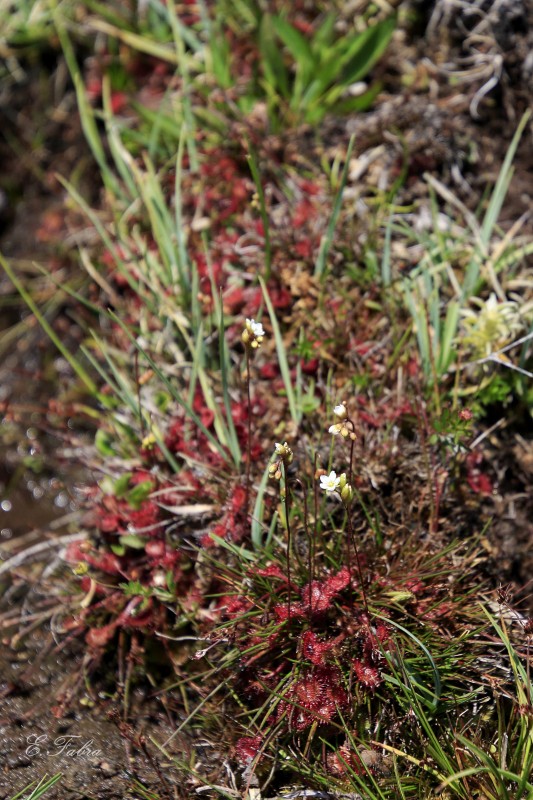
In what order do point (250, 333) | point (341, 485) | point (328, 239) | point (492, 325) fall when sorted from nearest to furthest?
point (341, 485) → point (250, 333) → point (492, 325) → point (328, 239)

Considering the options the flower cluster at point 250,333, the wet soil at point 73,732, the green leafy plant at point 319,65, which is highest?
the green leafy plant at point 319,65

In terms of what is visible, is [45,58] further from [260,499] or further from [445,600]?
[445,600]

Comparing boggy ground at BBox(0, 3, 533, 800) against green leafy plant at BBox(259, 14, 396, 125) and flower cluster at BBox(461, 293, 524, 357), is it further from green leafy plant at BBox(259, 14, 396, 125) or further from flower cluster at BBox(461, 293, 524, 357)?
flower cluster at BBox(461, 293, 524, 357)

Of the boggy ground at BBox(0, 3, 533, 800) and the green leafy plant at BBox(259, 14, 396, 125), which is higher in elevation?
the green leafy plant at BBox(259, 14, 396, 125)

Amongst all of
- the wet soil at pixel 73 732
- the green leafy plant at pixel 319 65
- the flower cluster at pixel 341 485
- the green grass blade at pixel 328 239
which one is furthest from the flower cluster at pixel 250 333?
the green leafy plant at pixel 319 65

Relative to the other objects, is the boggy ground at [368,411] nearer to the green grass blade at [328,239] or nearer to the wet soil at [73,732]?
the wet soil at [73,732]

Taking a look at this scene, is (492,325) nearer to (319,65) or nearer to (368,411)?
(368,411)

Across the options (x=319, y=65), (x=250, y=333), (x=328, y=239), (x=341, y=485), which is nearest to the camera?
(x=341, y=485)

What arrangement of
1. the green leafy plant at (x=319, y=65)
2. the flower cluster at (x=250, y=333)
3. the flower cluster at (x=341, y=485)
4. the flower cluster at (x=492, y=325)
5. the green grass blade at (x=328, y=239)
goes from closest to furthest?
1. the flower cluster at (x=341, y=485)
2. the flower cluster at (x=250, y=333)
3. the flower cluster at (x=492, y=325)
4. the green grass blade at (x=328, y=239)
5. the green leafy plant at (x=319, y=65)

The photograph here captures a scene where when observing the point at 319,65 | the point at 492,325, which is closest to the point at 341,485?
the point at 492,325

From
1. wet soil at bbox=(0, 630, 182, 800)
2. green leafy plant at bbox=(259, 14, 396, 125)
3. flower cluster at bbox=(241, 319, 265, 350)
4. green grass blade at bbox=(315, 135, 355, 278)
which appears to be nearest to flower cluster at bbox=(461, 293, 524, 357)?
green grass blade at bbox=(315, 135, 355, 278)

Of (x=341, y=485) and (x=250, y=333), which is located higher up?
(x=250, y=333)
